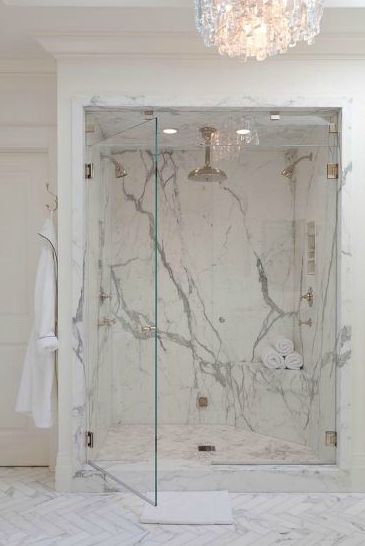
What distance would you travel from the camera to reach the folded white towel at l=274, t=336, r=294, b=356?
349cm

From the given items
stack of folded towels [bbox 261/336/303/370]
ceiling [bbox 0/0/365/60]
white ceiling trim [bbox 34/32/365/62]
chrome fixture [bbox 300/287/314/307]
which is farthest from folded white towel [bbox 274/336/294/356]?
ceiling [bbox 0/0/365/60]

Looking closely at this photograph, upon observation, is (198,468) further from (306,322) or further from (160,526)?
(306,322)

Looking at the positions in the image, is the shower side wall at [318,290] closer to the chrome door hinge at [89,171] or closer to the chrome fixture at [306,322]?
the chrome fixture at [306,322]

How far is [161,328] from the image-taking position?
3.62m

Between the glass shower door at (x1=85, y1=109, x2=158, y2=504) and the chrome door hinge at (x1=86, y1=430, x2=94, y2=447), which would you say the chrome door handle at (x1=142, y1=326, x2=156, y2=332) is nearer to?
the glass shower door at (x1=85, y1=109, x2=158, y2=504)

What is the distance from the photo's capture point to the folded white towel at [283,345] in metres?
3.49

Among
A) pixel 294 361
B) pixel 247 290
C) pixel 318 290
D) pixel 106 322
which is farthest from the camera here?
pixel 247 290

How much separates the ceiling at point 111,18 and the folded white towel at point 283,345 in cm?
184

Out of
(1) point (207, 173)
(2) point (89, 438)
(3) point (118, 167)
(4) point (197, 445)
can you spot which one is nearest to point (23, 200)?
(3) point (118, 167)

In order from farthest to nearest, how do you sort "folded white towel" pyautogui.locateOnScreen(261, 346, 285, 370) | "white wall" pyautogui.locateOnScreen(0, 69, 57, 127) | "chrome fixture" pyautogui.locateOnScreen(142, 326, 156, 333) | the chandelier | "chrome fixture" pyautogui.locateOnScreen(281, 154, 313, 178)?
1. "folded white towel" pyautogui.locateOnScreen(261, 346, 285, 370)
2. "white wall" pyautogui.locateOnScreen(0, 69, 57, 127)
3. "chrome fixture" pyautogui.locateOnScreen(281, 154, 313, 178)
4. "chrome fixture" pyautogui.locateOnScreen(142, 326, 156, 333)
5. the chandelier

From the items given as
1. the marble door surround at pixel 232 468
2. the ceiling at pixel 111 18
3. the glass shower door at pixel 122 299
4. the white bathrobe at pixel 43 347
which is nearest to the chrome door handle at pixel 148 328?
the glass shower door at pixel 122 299

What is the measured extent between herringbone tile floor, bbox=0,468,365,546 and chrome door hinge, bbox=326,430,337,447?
281 mm

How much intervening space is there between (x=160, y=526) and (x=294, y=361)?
1338 mm

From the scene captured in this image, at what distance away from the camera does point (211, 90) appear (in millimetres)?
3080
